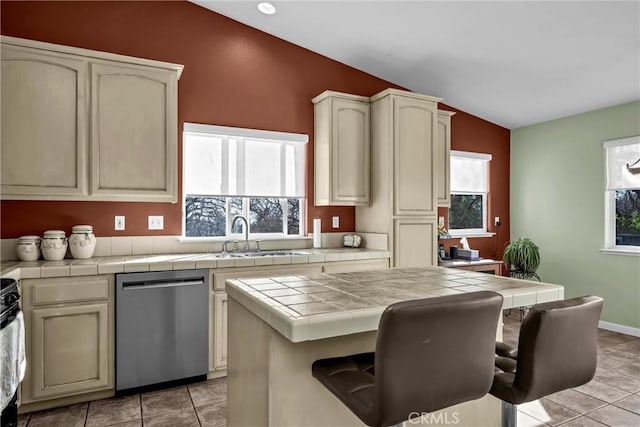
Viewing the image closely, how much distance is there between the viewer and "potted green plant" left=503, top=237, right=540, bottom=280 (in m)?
4.70

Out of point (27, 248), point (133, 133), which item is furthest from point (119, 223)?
point (133, 133)

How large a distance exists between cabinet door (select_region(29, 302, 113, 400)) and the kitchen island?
1237 millimetres

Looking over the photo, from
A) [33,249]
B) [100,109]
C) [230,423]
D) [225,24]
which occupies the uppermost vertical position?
[225,24]

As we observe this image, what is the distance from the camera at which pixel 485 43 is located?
11.3ft

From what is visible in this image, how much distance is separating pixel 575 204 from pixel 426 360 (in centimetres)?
433

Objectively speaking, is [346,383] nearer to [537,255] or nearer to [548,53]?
[548,53]

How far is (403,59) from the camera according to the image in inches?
156

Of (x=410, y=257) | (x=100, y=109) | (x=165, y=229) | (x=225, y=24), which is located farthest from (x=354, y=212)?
(x=100, y=109)

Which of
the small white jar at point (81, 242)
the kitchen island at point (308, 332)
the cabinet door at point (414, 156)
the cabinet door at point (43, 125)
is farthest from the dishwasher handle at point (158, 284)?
the cabinet door at point (414, 156)

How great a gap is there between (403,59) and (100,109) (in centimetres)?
275

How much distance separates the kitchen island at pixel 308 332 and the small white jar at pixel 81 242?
1.67 m

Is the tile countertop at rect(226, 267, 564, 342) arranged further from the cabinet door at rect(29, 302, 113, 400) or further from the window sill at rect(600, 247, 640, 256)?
the window sill at rect(600, 247, 640, 256)

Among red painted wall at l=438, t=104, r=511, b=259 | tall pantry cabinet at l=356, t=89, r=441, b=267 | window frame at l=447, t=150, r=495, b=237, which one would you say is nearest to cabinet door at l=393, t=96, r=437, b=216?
tall pantry cabinet at l=356, t=89, r=441, b=267

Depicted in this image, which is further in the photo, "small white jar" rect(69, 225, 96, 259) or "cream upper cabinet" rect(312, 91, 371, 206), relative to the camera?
"cream upper cabinet" rect(312, 91, 371, 206)
